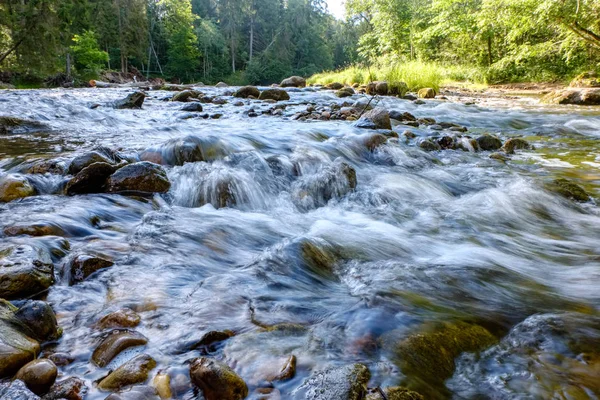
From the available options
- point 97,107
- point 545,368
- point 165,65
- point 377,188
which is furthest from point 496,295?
point 165,65

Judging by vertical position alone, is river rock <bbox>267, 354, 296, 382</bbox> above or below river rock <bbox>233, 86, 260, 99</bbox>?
below

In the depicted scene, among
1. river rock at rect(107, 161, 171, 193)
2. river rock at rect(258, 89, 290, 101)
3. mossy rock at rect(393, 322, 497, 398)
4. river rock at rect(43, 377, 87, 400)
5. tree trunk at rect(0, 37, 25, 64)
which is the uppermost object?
tree trunk at rect(0, 37, 25, 64)

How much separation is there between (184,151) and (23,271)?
108 inches

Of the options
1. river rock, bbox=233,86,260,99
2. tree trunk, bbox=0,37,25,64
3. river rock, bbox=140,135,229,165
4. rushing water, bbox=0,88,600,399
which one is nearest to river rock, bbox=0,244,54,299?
rushing water, bbox=0,88,600,399

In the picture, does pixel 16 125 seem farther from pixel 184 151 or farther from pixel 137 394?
pixel 137 394

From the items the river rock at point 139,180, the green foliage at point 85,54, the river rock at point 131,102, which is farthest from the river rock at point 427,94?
the green foliage at point 85,54

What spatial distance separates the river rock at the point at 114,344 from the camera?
61.1 inches

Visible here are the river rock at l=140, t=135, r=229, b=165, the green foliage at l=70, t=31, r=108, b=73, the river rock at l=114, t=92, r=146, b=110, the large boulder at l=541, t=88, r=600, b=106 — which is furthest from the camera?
the green foliage at l=70, t=31, r=108, b=73

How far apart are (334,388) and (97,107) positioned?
378 inches

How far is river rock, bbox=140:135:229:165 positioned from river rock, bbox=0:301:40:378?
304cm

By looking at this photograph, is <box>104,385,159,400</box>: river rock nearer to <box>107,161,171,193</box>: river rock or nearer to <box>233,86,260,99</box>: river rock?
<box>107,161,171,193</box>: river rock

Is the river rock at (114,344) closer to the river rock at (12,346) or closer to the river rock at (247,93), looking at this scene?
the river rock at (12,346)

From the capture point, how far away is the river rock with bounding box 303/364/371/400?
1.31 m

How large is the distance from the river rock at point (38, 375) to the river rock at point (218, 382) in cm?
48
